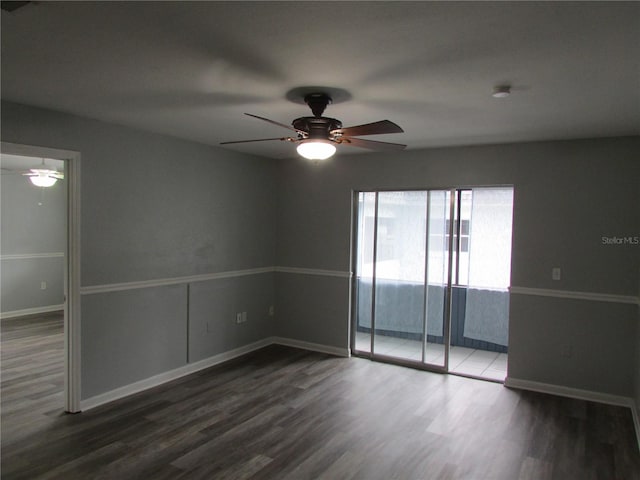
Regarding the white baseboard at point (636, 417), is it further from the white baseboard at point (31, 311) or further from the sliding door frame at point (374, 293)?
the white baseboard at point (31, 311)

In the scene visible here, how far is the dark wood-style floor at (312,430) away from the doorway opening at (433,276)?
0.53 metres

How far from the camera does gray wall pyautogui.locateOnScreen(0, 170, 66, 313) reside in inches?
279

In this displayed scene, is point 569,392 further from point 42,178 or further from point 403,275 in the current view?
point 42,178

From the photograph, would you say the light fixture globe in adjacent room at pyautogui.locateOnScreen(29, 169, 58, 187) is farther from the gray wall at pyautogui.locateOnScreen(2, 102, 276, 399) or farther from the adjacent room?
the gray wall at pyautogui.locateOnScreen(2, 102, 276, 399)

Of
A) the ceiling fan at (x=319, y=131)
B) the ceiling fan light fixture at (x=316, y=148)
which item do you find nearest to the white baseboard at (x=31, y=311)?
the ceiling fan at (x=319, y=131)

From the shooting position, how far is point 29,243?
740cm

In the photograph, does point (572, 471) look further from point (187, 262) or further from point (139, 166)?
point (139, 166)

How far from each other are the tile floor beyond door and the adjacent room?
5cm

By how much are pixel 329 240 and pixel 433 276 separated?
132 cm

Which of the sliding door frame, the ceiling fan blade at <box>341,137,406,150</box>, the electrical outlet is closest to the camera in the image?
the ceiling fan blade at <box>341,137,406,150</box>

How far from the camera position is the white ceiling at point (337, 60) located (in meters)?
1.75

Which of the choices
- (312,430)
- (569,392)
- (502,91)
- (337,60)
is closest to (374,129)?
(337,60)

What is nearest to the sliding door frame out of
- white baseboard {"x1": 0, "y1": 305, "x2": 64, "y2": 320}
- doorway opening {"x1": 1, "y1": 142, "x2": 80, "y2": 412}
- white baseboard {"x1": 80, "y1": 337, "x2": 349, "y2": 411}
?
white baseboard {"x1": 80, "y1": 337, "x2": 349, "y2": 411}

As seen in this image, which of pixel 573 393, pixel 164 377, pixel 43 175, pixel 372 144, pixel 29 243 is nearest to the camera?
pixel 372 144
